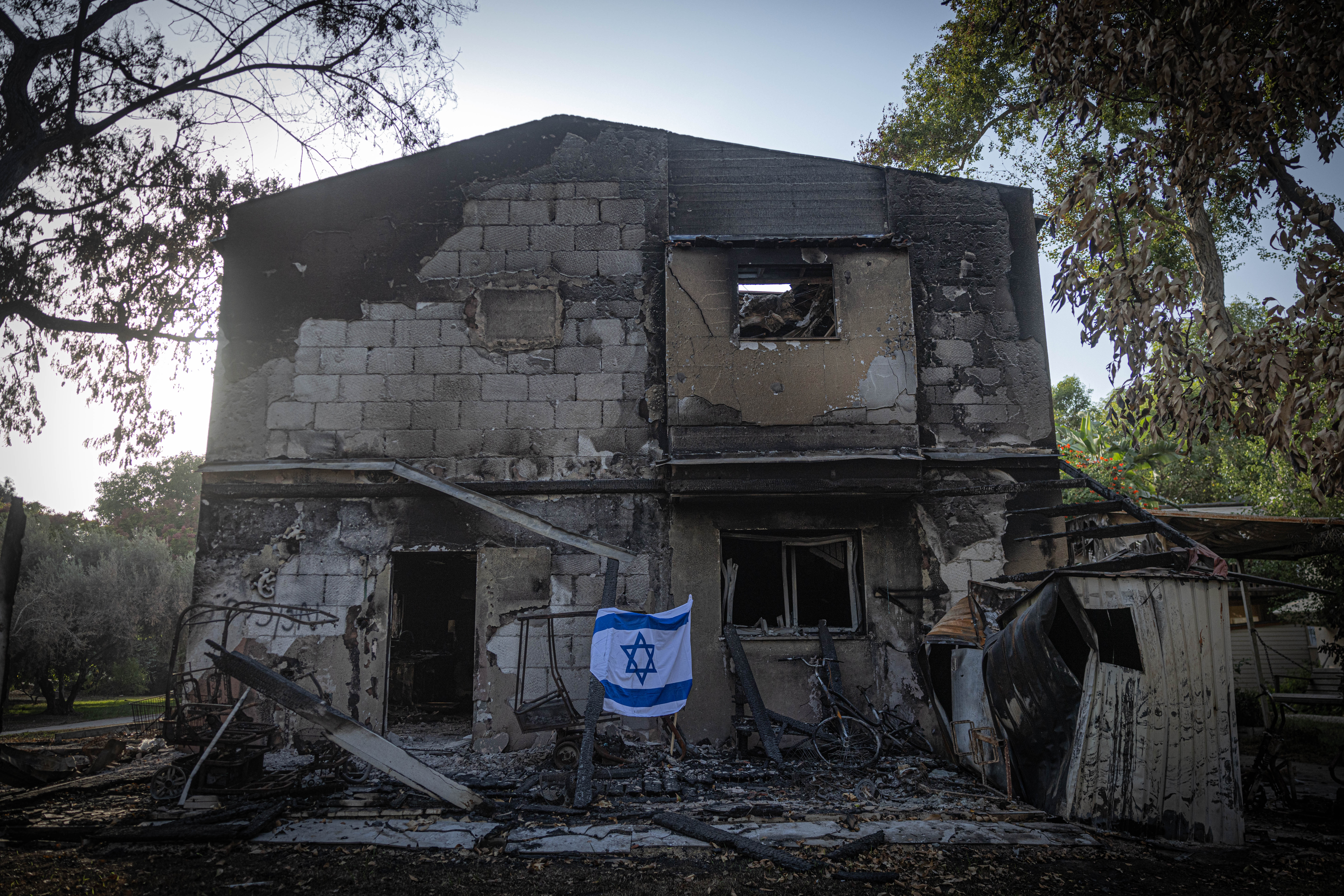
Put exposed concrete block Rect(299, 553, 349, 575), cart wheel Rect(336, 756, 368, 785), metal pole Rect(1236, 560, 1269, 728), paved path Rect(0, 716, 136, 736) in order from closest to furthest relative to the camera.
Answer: cart wheel Rect(336, 756, 368, 785), metal pole Rect(1236, 560, 1269, 728), exposed concrete block Rect(299, 553, 349, 575), paved path Rect(0, 716, 136, 736)

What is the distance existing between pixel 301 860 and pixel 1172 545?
8.83m

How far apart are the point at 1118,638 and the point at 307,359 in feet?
28.2

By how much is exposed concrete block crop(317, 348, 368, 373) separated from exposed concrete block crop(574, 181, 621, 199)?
126 inches

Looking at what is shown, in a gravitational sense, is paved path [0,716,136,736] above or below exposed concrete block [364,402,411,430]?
below

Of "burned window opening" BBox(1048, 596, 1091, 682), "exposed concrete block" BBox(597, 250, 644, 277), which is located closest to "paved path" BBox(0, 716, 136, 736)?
"exposed concrete block" BBox(597, 250, 644, 277)

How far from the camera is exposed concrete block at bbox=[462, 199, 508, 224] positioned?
9.24 metres

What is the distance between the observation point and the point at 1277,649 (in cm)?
2122

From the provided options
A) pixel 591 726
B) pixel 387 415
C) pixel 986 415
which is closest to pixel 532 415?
pixel 387 415

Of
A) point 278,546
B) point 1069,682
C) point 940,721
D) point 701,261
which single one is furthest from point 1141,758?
point 278,546

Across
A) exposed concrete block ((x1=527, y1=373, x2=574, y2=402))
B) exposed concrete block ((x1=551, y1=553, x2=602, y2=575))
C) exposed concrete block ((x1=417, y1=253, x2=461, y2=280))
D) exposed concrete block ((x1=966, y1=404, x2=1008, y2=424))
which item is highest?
exposed concrete block ((x1=417, y1=253, x2=461, y2=280))

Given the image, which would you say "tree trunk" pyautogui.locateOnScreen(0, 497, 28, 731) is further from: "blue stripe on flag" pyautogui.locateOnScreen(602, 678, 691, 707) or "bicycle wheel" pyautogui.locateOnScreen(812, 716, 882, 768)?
"bicycle wheel" pyautogui.locateOnScreen(812, 716, 882, 768)

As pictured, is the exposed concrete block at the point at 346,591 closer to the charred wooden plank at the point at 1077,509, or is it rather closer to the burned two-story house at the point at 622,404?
the burned two-story house at the point at 622,404

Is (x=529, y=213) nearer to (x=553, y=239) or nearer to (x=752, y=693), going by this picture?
(x=553, y=239)

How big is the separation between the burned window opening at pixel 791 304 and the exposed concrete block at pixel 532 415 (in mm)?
2486
